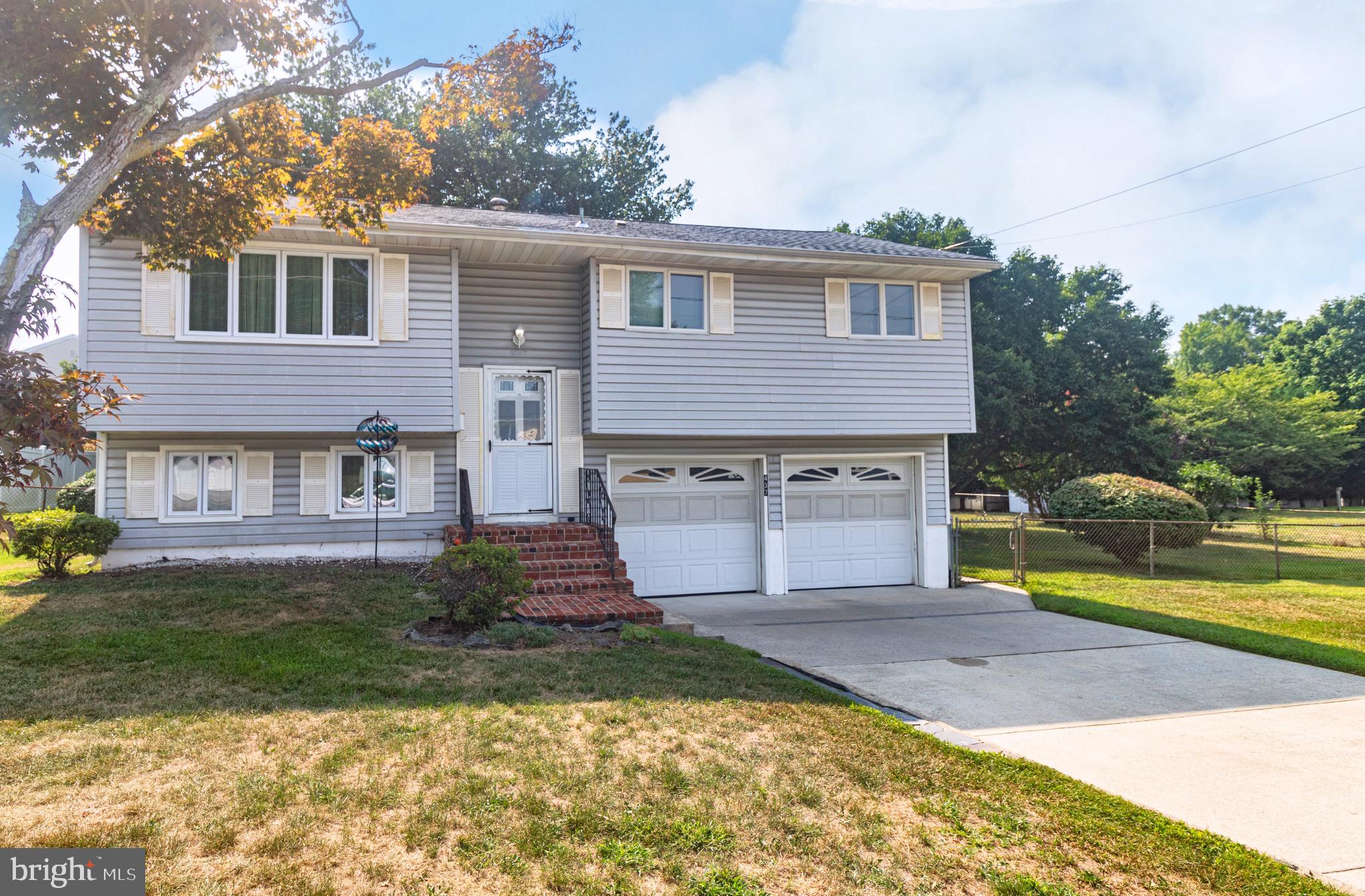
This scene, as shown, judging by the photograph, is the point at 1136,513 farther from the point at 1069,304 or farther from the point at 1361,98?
the point at 1069,304

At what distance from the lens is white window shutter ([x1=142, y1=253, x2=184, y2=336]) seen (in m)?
9.52

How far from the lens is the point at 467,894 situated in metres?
2.97

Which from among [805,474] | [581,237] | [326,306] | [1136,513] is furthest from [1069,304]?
→ [326,306]

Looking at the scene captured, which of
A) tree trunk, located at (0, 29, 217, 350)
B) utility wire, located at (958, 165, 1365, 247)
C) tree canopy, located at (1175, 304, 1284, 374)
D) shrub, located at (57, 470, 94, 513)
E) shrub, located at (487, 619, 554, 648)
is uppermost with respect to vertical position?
tree canopy, located at (1175, 304, 1284, 374)

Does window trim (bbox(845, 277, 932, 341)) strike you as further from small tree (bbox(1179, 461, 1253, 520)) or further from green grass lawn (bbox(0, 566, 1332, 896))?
small tree (bbox(1179, 461, 1253, 520))

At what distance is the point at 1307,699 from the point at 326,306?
11.0 meters

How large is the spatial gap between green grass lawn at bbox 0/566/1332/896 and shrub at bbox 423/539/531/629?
3.10 ft

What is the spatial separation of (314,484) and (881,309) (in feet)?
28.2

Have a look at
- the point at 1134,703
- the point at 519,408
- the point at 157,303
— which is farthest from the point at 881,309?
the point at 157,303

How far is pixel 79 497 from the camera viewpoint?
1273cm

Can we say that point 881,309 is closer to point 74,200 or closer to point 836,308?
point 836,308

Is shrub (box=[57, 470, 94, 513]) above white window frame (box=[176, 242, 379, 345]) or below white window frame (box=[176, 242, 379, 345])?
below

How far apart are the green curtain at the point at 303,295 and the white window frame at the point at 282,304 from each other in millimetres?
39

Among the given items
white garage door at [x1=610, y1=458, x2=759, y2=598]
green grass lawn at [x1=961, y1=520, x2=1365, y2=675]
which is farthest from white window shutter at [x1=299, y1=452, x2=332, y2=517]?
green grass lawn at [x1=961, y1=520, x2=1365, y2=675]
